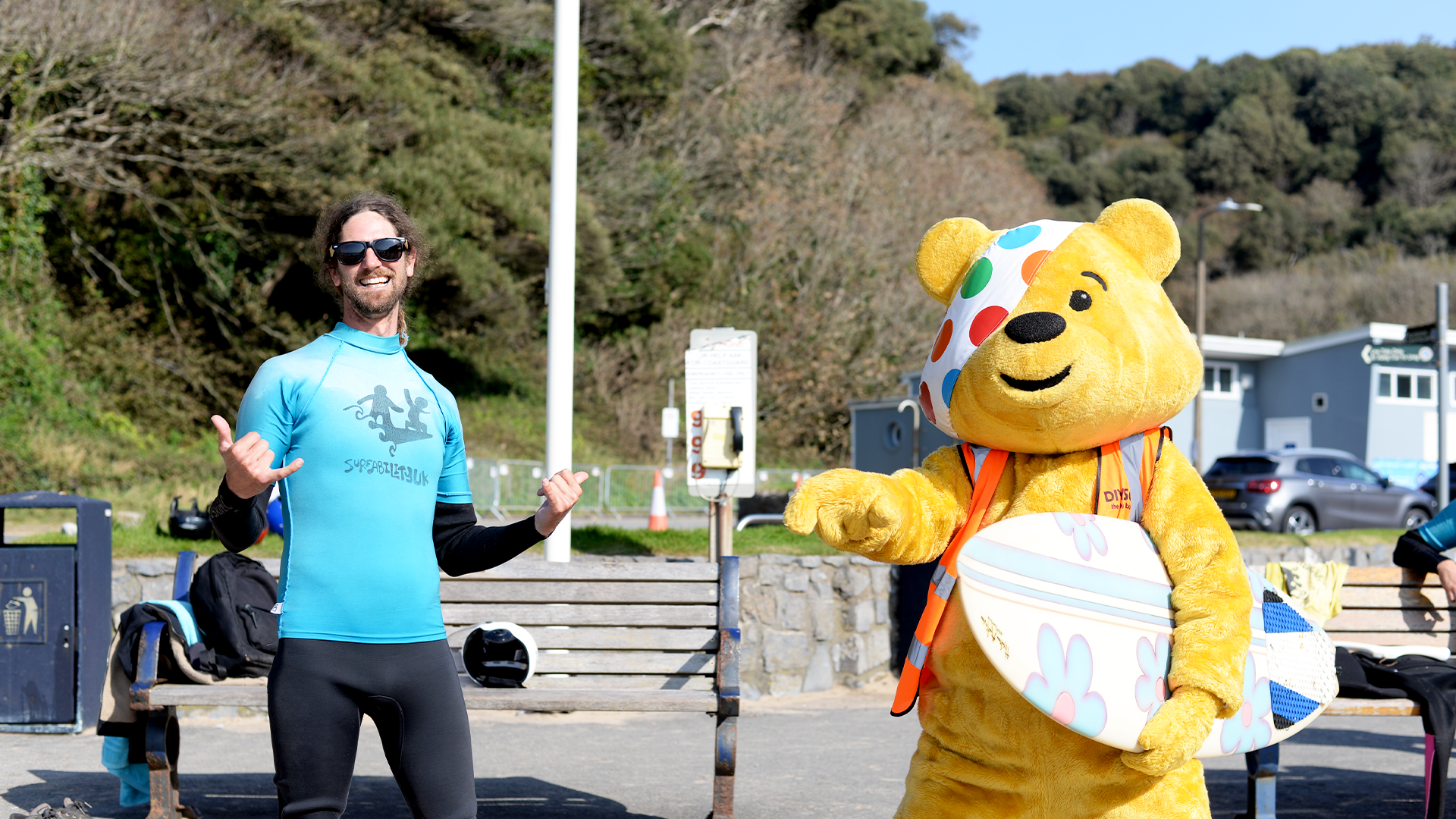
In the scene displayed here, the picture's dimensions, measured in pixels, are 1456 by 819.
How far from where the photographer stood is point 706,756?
19.1 ft

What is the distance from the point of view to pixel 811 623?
7.56 m

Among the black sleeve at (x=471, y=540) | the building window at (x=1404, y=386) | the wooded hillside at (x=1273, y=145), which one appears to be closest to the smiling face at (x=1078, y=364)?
the black sleeve at (x=471, y=540)

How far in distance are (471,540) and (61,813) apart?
2.14 m

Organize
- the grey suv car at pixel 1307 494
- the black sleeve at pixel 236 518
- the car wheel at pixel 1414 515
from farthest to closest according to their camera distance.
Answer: the car wheel at pixel 1414 515 → the grey suv car at pixel 1307 494 → the black sleeve at pixel 236 518

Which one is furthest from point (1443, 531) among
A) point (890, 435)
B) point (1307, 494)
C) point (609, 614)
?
point (1307, 494)

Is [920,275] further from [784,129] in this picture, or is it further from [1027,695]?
[784,129]

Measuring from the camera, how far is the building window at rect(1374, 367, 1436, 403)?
28.9 metres

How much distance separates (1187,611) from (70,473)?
13.6 metres

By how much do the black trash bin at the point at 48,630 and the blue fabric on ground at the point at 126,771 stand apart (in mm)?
→ 1343

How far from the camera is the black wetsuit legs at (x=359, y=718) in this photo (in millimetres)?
2564

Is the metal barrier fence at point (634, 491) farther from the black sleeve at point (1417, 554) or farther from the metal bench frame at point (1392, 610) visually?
the black sleeve at point (1417, 554)

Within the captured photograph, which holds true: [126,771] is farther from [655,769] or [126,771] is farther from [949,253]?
[949,253]

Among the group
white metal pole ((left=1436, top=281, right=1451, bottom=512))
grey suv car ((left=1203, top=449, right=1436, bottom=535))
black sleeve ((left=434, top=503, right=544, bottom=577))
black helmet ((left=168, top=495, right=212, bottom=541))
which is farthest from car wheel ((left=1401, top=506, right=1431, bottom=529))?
black sleeve ((left=434, top=503, right=544, bottom=577))

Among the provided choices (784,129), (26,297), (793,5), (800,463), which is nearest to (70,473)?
(26,297)
